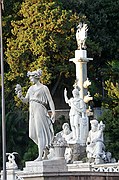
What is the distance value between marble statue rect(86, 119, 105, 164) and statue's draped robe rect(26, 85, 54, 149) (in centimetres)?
1053

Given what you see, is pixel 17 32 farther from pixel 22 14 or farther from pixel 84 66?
pixel 84 66

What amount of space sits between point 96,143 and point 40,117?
11.1 meters

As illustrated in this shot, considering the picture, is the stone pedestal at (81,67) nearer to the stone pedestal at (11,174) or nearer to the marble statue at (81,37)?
the marble statue at (81,37)

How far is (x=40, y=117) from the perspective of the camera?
22.5 metres

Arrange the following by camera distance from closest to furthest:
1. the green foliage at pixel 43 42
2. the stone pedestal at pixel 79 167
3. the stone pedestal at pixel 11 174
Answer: the stone pedestal at pixel 11 174 < the stone pedestal at pixel 79 167 < the green foliage at pixel 43 42

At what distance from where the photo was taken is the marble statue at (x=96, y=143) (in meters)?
33.2

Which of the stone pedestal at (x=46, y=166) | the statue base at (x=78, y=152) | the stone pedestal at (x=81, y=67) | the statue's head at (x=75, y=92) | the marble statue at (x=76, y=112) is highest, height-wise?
the stone pedestal at (x=81, y=67)

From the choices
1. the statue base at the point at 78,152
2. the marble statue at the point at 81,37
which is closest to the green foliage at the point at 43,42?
the marble statue at the point at 81,37

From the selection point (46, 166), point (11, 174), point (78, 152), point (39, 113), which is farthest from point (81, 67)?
point (46, 166)

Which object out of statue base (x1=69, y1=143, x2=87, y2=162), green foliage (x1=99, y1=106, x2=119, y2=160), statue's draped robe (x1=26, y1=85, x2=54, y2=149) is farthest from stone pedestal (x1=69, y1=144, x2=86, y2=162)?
statue's draped robe (x1=26, y1=85, x2=54, y2=149)

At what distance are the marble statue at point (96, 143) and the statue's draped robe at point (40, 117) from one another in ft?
34.5

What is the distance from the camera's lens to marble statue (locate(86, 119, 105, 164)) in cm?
3325

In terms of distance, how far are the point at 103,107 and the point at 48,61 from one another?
3.64 m

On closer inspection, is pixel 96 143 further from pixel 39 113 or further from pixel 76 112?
pixel 39 113
